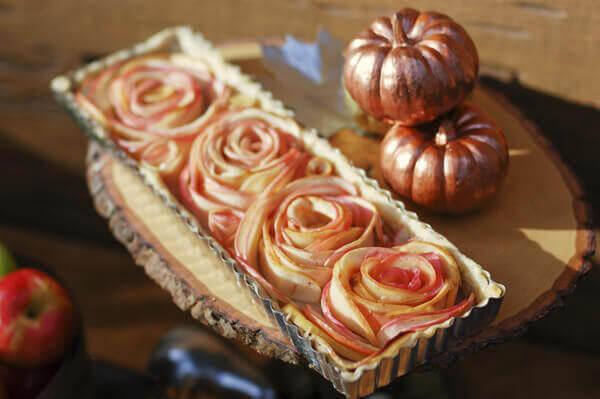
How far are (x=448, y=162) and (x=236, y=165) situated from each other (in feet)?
1.31

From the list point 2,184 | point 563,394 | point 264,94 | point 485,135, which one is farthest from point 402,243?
point 2,184

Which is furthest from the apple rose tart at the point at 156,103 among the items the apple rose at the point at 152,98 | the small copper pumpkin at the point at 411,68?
the small copper pumpkin at the point at 411,68

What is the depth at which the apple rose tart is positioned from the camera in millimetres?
1240

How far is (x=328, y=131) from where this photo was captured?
1.31 m

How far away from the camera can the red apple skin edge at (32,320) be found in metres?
1.16

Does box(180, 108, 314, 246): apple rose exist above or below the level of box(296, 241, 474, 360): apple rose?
above

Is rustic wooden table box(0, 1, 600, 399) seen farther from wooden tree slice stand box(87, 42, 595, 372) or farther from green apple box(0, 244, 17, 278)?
green apple box(0, 244, 17, 278)

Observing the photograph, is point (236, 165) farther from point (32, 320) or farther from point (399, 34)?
point (32, 320)

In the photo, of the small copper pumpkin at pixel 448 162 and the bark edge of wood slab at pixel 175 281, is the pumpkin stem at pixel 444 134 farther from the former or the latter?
the bark edge of wood slab at pixel 175 281

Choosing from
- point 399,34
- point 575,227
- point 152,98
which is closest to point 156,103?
point 152,98

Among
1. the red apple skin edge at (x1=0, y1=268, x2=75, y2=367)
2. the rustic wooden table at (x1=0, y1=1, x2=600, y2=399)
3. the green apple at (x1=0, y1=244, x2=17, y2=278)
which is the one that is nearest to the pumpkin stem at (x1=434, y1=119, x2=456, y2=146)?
the rustic wooden table at (x1=0, y1=1, x2=600, y2=399)

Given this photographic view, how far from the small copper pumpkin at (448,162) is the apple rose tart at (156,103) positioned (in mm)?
419

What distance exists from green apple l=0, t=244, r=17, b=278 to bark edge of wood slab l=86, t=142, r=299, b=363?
0.25 m

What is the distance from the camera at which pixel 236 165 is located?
1.17 m
